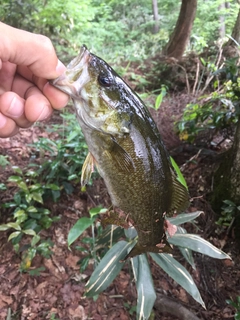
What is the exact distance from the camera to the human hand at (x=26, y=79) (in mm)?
1214

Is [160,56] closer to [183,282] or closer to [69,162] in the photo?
[69,162]

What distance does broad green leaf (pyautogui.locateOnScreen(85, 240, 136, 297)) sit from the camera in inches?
75.6

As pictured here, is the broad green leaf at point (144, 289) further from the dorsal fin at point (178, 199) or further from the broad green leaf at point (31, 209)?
the broad green leaf at point (31, 209)

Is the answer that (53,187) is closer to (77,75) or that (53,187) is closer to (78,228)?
(78,228)

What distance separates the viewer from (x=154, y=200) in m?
1.43

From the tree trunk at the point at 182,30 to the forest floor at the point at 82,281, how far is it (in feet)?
15.7

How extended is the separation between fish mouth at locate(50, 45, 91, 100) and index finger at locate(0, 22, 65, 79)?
0.19ft

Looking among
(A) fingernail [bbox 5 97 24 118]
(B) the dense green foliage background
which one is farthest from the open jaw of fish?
(B) the dense green foliage background

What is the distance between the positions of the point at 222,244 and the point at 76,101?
7.16 feet

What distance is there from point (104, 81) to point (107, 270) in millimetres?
1278

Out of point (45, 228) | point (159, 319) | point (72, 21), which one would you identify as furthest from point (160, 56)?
point (159, 319)

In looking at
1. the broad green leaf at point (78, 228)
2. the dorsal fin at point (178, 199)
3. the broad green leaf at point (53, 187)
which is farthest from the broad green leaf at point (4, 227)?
the dorsal fin at point (178, 199)

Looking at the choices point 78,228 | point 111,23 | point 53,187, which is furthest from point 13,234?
point 111,23

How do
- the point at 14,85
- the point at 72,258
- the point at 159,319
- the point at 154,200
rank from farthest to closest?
the point at 72,258 → the point at 159,319 → the point at 14,85 → the point at 154,200
